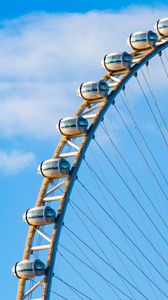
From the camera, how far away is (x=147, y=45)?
11081 cm

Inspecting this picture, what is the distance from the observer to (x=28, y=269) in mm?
105375

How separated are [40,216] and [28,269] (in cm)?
306

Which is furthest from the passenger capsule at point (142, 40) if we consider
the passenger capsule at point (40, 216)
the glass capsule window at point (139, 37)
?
the passenger capsule at point (40, 216)

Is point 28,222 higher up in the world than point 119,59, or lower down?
lower down

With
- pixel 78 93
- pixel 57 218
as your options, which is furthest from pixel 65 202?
pixel 78 93

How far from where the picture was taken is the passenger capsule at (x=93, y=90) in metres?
108

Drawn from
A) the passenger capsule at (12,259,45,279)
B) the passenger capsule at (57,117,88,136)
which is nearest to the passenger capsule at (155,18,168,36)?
the passenger capsule at (57,117,88,136)

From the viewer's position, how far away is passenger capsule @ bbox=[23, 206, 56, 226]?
105688 mm

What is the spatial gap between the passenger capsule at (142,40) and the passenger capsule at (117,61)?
1.69 metres

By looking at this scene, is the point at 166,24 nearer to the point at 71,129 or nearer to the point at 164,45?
the point at 164,45

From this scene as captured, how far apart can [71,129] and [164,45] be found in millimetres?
8095

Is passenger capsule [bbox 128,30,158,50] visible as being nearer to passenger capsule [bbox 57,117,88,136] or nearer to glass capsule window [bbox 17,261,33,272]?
passenger capsule [bbox 57,117,88,136]

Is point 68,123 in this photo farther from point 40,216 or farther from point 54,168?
point 40,216

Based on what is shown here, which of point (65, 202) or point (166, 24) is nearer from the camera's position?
point (65, 202)
